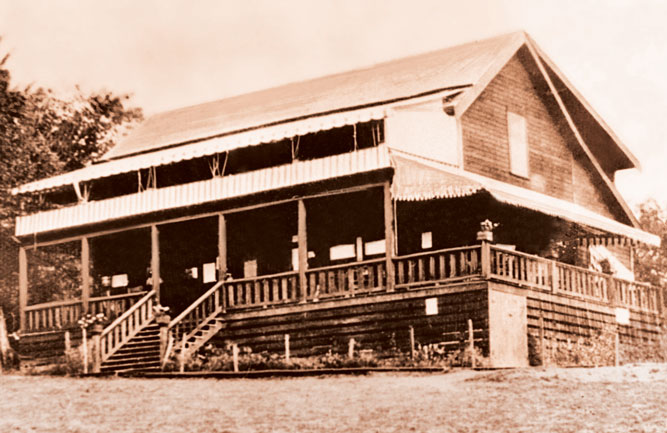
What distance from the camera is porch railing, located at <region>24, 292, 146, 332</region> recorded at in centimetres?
3809

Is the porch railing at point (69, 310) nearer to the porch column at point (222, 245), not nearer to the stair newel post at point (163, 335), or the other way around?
the porch column at point (222, 245)

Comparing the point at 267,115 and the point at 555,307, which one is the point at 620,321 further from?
the point at 267,115

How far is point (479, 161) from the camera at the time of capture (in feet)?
121

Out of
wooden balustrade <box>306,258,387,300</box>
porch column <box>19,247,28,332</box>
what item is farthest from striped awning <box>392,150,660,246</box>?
porch column <box>19,247,28,332</box>

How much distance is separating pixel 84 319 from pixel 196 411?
15029 millimetres

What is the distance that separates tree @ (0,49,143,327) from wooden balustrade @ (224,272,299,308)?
10.8 m

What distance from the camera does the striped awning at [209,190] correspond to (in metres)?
33.9

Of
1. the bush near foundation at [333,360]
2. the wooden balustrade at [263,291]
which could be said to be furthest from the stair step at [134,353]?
the wooden balustrade at [263,291]

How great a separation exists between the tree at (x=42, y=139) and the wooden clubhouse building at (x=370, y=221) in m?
2.89

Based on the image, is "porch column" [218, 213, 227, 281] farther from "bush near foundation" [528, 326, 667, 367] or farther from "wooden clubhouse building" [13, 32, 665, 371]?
"bush near foundation" [528, 326, 667, 367]

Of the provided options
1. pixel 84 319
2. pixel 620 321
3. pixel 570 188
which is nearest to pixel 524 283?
pixel 620 321

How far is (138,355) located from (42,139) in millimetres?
18653

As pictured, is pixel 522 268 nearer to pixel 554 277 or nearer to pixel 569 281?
pixel 554 277

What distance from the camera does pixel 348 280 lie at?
110 ft
